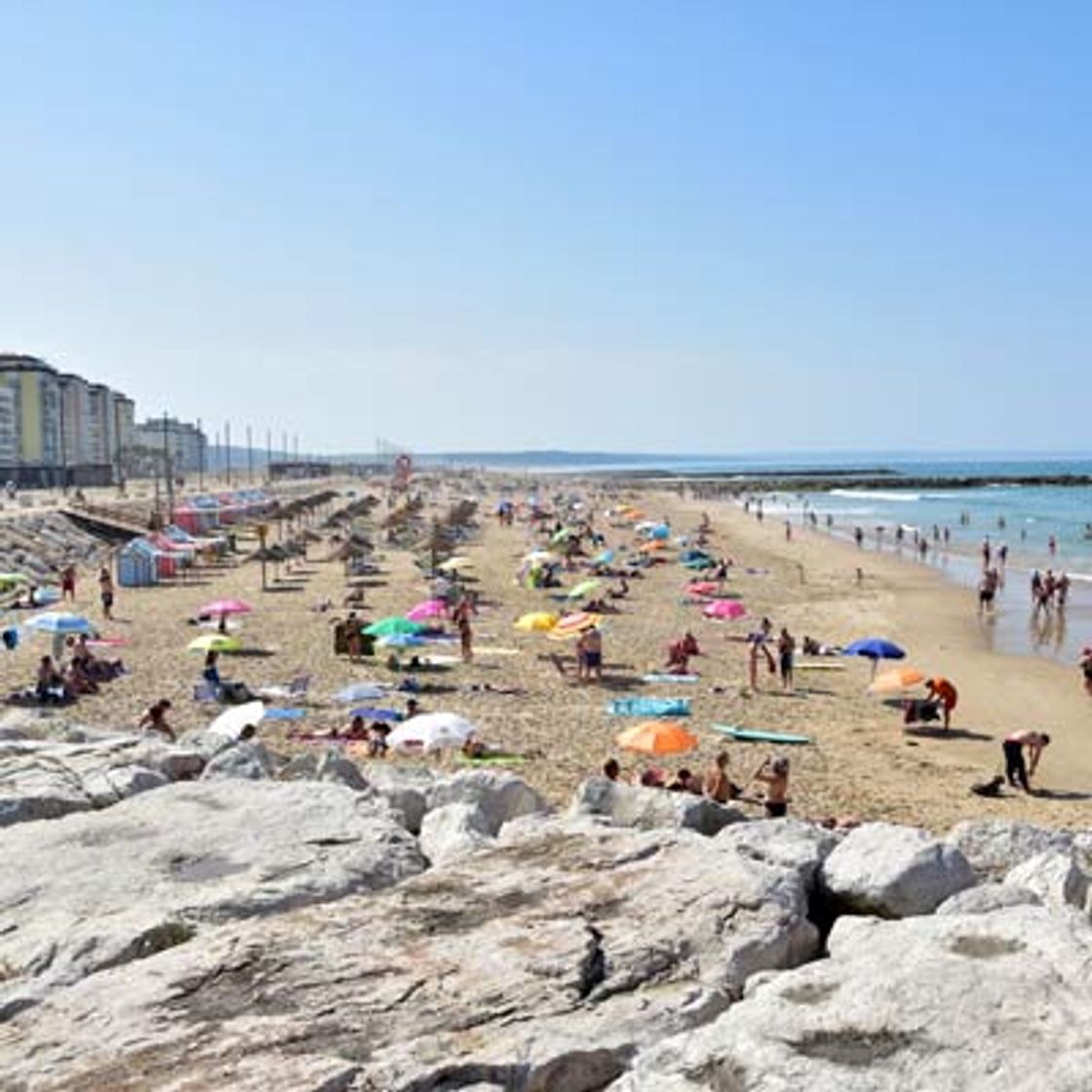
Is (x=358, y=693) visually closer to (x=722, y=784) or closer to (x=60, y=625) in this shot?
(x=60, y=625)

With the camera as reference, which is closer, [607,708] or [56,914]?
[56,914]

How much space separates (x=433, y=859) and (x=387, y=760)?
8.08 metres

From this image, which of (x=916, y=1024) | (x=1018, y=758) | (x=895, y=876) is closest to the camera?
(x=916, y=1024)

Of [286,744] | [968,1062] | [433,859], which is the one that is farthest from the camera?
[286,744]

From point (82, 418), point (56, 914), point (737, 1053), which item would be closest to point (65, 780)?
point (56, 914)

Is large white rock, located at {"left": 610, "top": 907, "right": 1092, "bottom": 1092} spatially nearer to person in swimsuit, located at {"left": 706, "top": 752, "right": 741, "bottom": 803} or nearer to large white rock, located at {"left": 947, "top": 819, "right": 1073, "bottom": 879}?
large white rock, located at {"left": 947, "top": 819, "right": 1073, "bottom": 879}

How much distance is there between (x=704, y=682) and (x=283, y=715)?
8234 millimetres

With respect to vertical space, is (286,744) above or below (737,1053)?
below

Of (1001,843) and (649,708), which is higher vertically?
(1001,843)

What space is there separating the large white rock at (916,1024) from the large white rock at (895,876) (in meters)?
0.84

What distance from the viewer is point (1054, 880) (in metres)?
6.36

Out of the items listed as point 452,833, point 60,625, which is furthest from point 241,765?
point 60,625

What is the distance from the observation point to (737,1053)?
4.57m

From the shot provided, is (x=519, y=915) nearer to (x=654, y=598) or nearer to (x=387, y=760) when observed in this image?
(x=387, y=760)
